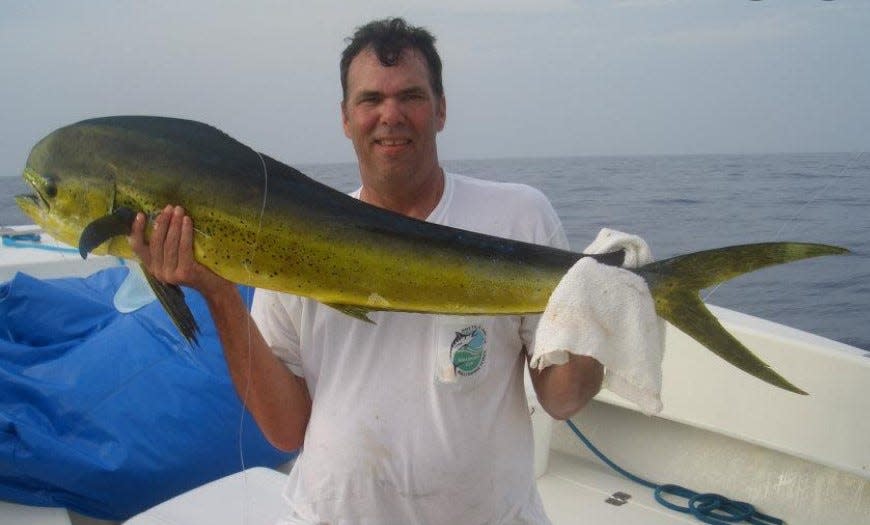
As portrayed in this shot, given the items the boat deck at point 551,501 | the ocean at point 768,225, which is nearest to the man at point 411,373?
the boat deck at point 551,501

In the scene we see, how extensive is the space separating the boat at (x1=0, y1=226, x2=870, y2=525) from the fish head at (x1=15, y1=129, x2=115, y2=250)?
1298 millimetres

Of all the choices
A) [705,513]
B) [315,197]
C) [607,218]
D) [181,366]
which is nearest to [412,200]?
[315,197]

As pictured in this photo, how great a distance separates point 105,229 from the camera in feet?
5.59

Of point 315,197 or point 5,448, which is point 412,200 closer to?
point 315,197

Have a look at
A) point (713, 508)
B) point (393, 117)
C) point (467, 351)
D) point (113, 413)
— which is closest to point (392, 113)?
point (393, 117)

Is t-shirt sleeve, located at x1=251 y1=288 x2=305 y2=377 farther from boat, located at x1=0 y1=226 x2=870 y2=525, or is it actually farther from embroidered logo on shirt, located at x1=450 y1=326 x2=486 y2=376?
boat, located at x1=0 y1=226 x2=870 y2=525

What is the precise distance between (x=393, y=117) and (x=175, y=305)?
28.7 inches

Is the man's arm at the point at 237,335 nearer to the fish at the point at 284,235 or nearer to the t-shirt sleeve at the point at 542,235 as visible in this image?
the fish at the point at 284,235

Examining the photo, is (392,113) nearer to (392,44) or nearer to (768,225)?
(392,44)

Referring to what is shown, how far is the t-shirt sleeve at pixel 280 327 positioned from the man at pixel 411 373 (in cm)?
4

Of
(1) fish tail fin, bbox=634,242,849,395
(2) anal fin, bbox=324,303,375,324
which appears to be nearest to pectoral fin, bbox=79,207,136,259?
(2) anal fin, bbox=324,303,375,324

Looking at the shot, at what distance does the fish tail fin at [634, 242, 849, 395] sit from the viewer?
5.52ft

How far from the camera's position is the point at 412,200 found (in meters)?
2.21

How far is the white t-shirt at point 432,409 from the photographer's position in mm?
2109
